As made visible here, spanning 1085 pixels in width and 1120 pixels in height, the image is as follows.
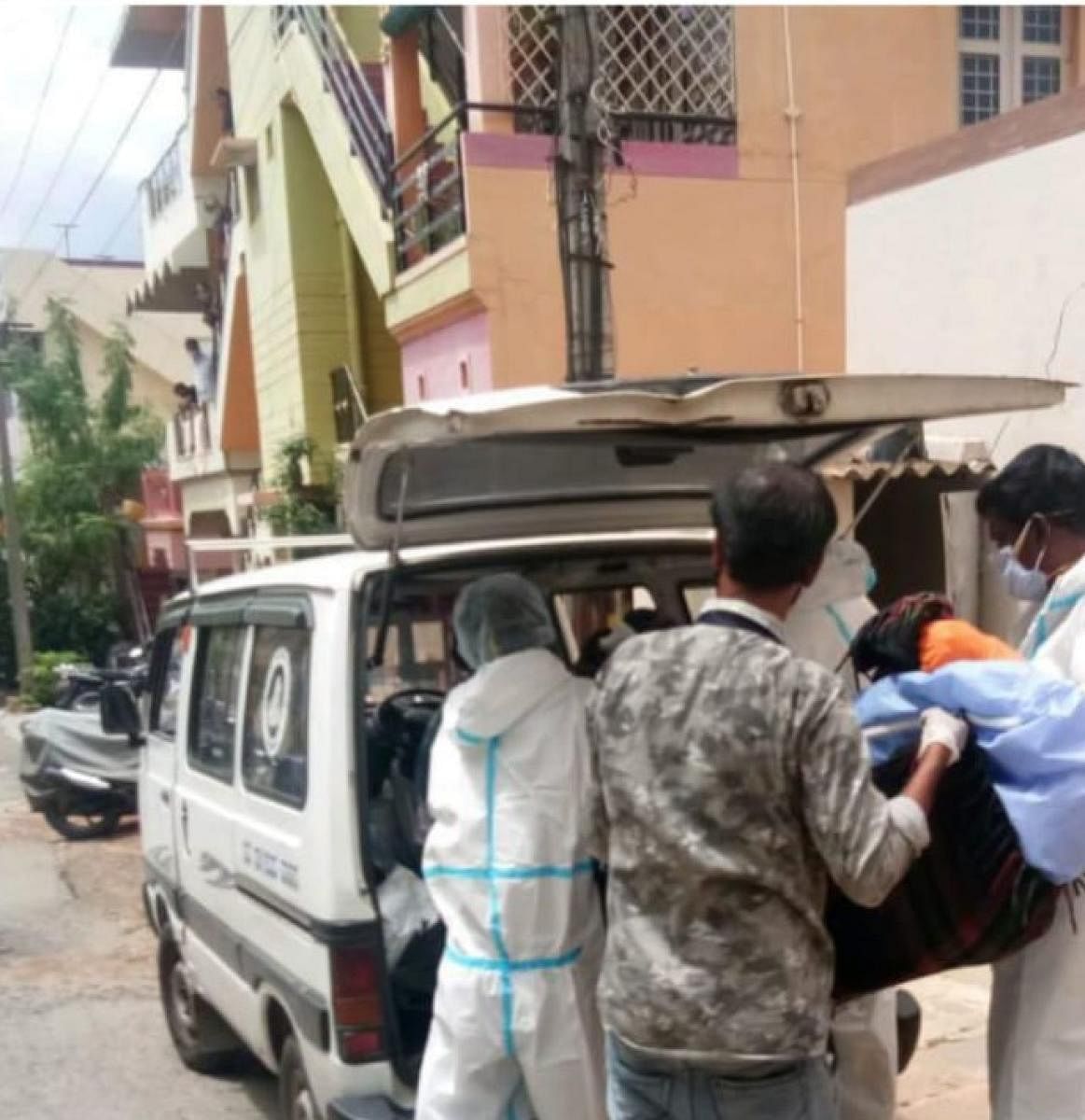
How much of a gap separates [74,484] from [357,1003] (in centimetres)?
2461

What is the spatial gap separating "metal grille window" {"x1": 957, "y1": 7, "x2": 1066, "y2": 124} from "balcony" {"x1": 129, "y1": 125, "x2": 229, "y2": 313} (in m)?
13.1

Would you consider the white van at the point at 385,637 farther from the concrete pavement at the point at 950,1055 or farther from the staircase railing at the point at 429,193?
the staircase railing at the point at 429,193

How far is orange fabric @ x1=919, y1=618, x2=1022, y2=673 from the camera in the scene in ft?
7.47

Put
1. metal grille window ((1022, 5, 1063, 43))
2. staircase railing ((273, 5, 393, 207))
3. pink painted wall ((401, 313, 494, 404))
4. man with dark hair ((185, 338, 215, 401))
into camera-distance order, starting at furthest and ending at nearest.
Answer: man with dark hair ((185, 338, 215, 401)) < staircase railing ((273, 5, 393, 207)) < metal grille window ((1022, 5, 1063, 43)) < pink painted wall ((401, 313, 494, 404))

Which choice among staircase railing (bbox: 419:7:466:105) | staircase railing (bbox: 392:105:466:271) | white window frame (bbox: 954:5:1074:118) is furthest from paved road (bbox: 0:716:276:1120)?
white window frame (bbox: 954:5:1074:118)

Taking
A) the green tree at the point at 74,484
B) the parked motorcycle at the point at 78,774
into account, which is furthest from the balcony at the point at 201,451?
the parked motorcycle at the point at 78,774

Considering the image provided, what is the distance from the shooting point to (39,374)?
25.8 m

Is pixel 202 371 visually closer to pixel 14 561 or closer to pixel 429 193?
pixel 14 561

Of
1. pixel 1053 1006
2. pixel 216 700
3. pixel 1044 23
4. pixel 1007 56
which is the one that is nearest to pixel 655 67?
pixel 1007 56

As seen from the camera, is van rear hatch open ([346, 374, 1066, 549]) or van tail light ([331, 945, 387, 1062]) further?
van tail light ([331, 945, 387, 1062])

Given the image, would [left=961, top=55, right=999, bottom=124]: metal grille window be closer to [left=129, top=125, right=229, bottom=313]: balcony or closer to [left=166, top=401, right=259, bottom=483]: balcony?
[left=166, top=401, right=259, bottom=483]: balcony

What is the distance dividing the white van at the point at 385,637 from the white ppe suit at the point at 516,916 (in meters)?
0.38

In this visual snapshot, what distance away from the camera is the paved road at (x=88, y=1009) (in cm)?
477

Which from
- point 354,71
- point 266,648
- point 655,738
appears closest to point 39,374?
point 354,71
